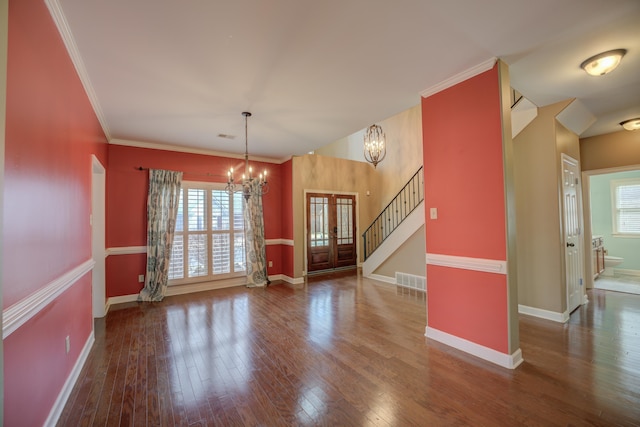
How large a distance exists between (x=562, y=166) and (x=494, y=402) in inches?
128

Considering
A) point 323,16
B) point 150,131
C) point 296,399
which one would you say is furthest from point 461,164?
point 150,131

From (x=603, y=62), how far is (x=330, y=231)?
5.49 metres

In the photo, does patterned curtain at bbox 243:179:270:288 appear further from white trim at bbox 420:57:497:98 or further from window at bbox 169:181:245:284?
white trim at bbox 420:57:497:98

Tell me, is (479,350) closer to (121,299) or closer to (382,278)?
(382,278)

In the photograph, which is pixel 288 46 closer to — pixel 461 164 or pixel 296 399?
pixel 461 164

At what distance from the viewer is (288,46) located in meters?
2.22

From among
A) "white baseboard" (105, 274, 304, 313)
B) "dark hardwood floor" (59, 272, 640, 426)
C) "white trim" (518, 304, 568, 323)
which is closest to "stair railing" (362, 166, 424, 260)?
"white baseboard" (105, 274, 304, 313)

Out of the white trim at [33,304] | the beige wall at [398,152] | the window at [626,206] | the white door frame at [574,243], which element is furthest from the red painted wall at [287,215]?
the window at [626,206]

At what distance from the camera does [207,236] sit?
211 inches

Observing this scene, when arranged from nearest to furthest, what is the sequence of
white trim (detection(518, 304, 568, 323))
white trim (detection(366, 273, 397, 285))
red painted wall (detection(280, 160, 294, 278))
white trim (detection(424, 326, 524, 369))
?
white trim (detection(424, 326, 524, 369)) → white trim (detection(518, 304, 568, 323)) → white trim (detection(366, 273, 397, 285)) → red painted wall (detection(280, 160, 294, 278))

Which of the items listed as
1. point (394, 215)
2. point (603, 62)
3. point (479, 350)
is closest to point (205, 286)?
point (479, 350)

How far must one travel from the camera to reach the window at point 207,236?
16.7 ft

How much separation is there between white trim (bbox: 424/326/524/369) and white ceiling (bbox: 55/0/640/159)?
2.73 metres

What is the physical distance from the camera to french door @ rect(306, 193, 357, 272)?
6723 mm
